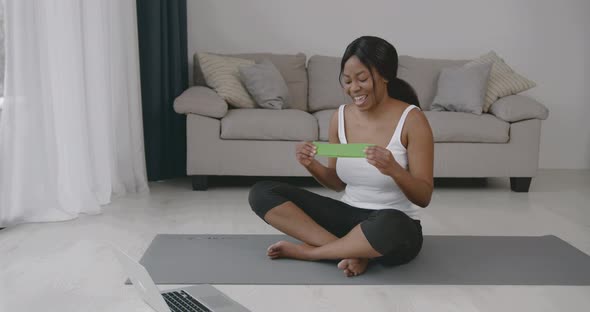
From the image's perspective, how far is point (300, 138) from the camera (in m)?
3.95

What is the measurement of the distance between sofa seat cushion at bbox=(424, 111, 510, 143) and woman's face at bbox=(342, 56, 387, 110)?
68.9 inches

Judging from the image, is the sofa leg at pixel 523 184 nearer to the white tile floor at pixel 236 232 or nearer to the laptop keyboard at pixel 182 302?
the white tile floor at pixel 236 232

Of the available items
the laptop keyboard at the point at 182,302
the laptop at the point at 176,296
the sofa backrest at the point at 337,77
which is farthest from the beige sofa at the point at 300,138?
the laptop keyboard at the point at 182,302

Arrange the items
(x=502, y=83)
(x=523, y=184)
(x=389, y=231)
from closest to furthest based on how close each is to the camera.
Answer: (x=389, y=231) < (x=523, y=184) < (x=502, y=83)

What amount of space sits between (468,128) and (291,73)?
1.28 metres

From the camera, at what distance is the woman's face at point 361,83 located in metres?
2.24

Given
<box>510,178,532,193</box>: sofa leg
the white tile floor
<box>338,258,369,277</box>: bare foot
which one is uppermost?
<box>338,258,369,277</box>: bare foot

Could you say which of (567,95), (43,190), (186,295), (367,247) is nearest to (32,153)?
(43,190)

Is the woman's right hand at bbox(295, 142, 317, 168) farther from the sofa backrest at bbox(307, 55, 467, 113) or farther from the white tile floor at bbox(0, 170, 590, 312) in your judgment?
the sofa backrest at bbox(307, 55, 467, 113)

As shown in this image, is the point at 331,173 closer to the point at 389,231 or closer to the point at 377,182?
the point at 377,182

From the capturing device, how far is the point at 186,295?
6.18 feet

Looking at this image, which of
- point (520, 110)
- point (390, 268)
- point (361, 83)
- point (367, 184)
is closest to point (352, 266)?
point (390, 268)

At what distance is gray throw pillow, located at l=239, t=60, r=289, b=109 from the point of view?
418cm

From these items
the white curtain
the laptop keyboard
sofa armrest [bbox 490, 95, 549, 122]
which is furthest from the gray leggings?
sofa armrest [bbox 490, 95, 549, 122]
